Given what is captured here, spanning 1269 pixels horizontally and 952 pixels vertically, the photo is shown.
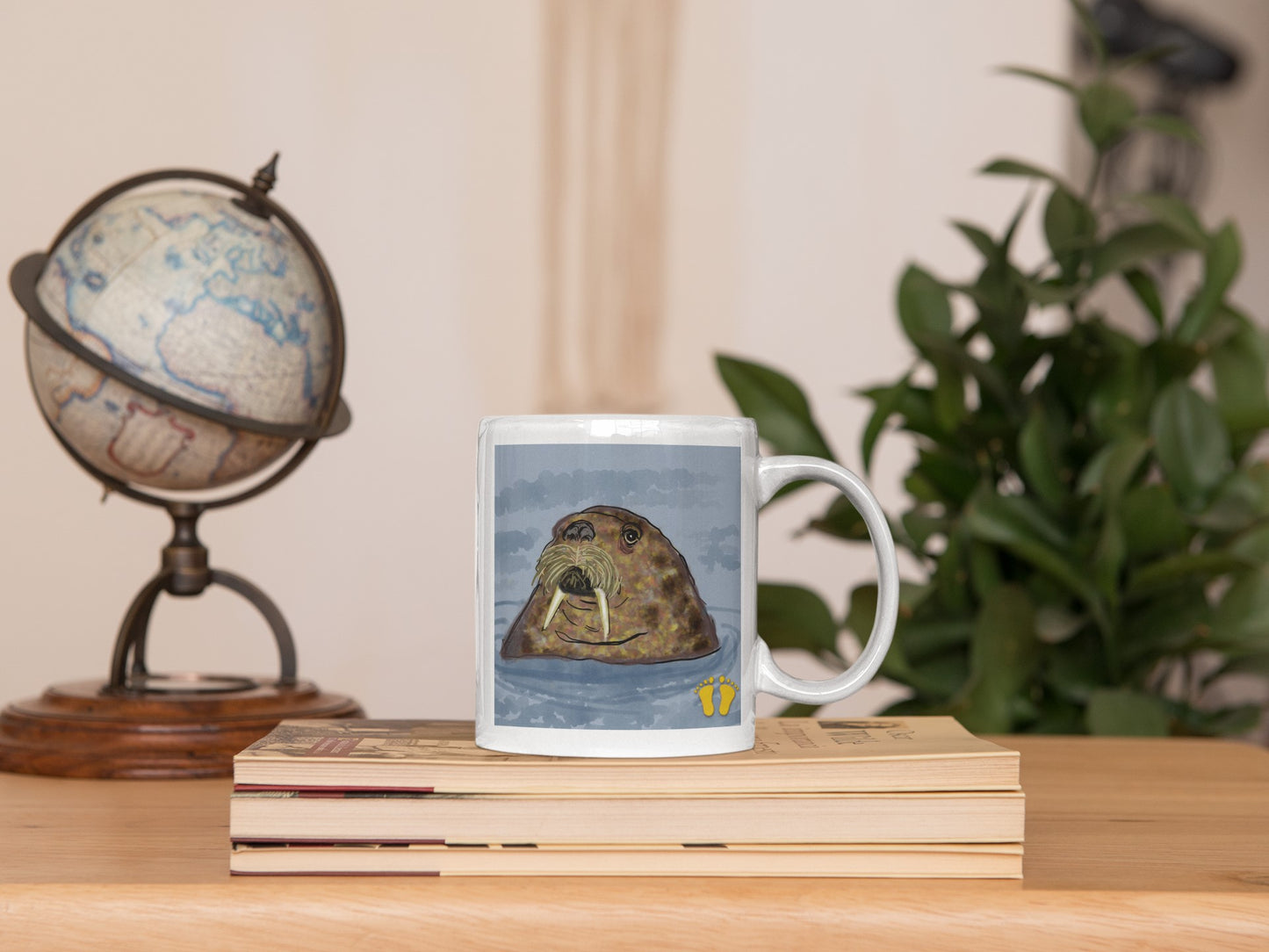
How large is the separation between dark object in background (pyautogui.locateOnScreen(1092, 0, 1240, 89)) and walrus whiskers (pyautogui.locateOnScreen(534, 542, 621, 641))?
106 inches

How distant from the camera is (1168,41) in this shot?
2.99 metres

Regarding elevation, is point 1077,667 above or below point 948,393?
below

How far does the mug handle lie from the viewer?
586 mm

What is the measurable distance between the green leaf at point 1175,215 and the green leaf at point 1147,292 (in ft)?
0.28

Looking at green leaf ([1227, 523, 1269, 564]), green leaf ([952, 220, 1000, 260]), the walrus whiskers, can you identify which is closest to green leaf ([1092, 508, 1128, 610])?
green leaf ([1227, 523, 1269, 564])

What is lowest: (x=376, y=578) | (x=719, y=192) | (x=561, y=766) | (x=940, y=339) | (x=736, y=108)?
(x=376, y=578)

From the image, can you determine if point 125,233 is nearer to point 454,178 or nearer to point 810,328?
point 454,178


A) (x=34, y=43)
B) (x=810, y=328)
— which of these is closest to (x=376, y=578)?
(x=810, y=328)

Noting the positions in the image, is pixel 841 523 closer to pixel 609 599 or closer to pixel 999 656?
pixel 999 656

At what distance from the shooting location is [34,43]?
193 centimetres

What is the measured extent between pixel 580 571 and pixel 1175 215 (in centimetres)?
94

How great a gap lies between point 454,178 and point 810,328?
25.4 inches

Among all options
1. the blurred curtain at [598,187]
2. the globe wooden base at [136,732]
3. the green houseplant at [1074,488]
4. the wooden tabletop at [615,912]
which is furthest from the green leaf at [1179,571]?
the blurred curtain at [598,187]

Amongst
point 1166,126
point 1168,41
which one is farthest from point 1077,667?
point 1168,41
